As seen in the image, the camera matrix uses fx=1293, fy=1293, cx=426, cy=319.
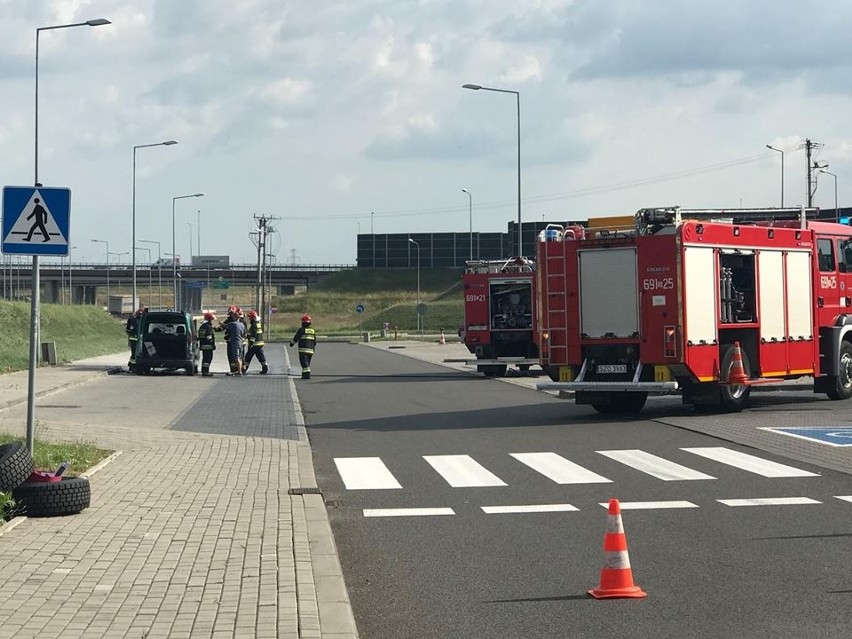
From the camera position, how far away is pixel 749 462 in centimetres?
1462

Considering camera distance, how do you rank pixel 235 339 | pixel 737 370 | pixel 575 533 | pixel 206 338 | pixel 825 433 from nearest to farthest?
pixel 575 533 → pixel 825 433 → pixel 737 370 → pixel 235 339 → pixel 206 338

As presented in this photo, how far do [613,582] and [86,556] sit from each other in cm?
352

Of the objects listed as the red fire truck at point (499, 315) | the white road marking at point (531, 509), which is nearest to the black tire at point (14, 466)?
the white road marking at point (531, 509)

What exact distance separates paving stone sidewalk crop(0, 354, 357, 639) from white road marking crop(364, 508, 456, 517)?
0.50 meters

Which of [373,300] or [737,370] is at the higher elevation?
[373,300]

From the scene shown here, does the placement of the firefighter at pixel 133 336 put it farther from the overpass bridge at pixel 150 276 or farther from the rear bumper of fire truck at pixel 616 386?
A: the overpass bridge at pixel 150 276

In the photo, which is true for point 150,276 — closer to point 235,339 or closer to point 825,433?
point 235,339

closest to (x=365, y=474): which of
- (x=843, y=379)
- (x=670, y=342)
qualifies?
(x=670, y=342)

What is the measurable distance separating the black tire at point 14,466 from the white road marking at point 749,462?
7.40 m

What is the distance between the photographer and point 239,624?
675 centimetres

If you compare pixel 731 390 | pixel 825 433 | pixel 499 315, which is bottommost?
pixel 825 433

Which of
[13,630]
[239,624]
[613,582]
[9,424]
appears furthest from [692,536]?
[9,424]

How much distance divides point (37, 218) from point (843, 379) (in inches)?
619

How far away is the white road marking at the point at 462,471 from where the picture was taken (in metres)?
13.2
